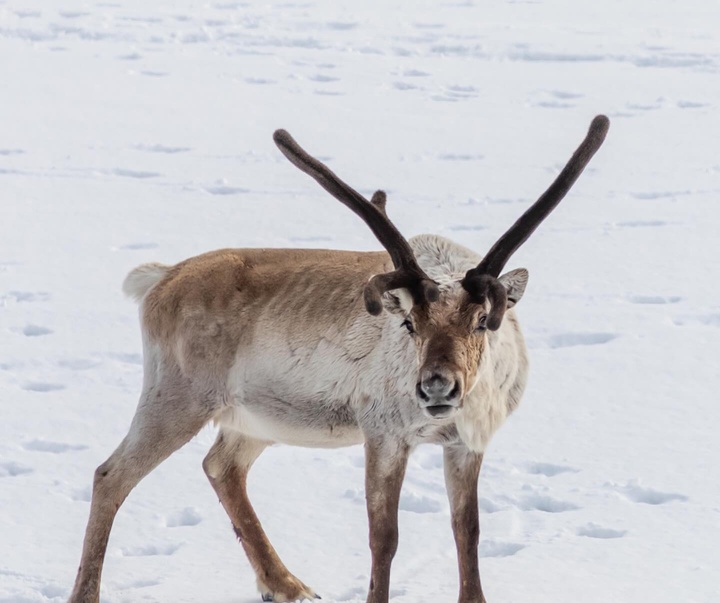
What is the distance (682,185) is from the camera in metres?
12.9

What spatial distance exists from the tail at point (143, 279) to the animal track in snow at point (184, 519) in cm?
109

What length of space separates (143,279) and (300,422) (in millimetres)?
1075

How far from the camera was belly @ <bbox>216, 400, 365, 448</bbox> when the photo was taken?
5.24 metres

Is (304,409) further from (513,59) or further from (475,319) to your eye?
(513,59)

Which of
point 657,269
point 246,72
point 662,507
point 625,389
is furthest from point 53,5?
point 662,507

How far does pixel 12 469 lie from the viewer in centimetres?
662

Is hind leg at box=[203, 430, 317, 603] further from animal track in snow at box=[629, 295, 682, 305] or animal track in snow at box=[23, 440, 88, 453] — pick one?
animal track in snow at box=[629, 295, 682, 305]

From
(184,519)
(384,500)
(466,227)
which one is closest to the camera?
(384,500)

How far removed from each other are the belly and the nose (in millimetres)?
899

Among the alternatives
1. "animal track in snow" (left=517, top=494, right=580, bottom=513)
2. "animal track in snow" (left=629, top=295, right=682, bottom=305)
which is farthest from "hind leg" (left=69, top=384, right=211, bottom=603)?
"animal track in snow" (left=629, top=295, right=682, bottom=305)

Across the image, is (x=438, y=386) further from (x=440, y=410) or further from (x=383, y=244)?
(x=383, y=244)

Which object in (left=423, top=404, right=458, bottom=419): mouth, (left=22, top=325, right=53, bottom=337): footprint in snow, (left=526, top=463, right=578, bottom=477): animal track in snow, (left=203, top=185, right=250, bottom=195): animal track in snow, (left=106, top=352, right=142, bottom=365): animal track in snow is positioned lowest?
(left=203, top=185, right=250, bottom=195): animal track in snow

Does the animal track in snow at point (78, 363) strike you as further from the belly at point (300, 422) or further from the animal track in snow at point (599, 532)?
the animal track in snow at point (599, 532)

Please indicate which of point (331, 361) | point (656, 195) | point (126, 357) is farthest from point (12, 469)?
point (656, 195)
